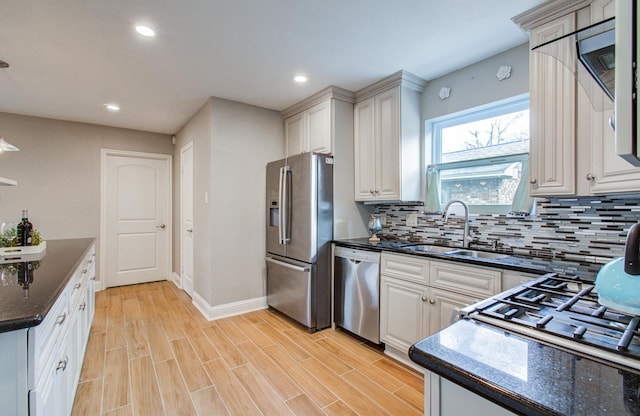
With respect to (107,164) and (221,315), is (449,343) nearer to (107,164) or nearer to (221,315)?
(221,315)

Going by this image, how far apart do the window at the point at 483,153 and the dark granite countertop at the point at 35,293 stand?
9.29 ft

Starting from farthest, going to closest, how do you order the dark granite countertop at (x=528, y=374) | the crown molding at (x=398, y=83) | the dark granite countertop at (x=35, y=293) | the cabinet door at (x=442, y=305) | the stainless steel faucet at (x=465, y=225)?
the crown molding at (x=398, y=83)
the stainless steel faucet at (x=465, y=225)
the cabinet door at (x=442, y=305)
the dark granite countertop at (x=35, y=293)
the dark granite countertop at (x=528, y=374)

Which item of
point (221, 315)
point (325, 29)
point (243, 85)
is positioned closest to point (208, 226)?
point (221, 315)

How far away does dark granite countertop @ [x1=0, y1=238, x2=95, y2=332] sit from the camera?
0.96m

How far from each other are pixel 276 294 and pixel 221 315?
64 centimetres

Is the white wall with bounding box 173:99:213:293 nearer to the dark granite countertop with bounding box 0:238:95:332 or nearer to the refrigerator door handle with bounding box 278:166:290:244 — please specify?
the refrigerator door handle with bounding box 278:166:290:244

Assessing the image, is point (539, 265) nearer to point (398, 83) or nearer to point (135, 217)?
point (398, 83)

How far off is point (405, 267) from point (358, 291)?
0.60 m

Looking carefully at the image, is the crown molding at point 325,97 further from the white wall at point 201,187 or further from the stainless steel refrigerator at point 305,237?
the white wall at point 201,187

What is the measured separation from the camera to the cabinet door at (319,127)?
3240 mm

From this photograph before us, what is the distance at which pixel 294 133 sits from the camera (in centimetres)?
377

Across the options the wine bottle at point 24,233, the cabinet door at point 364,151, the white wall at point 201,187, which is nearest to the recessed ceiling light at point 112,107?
the white wall at point 201,187

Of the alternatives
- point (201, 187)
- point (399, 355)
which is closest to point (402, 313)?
point (399, 355)

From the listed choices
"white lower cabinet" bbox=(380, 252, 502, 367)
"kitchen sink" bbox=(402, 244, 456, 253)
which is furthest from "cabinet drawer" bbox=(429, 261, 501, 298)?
"kitchen sink" bbox=(402, 244, 456, 253)
